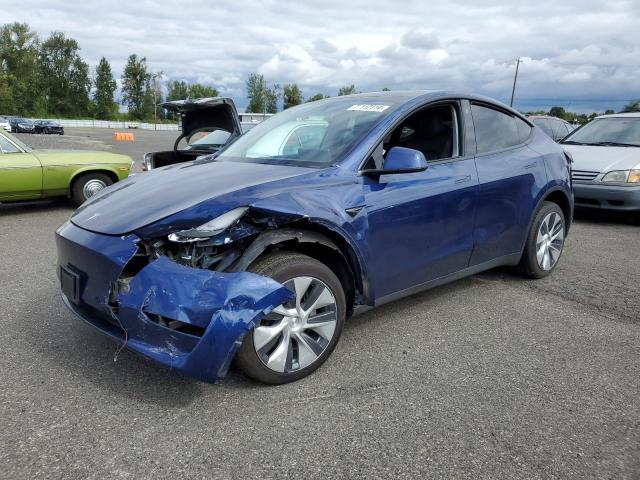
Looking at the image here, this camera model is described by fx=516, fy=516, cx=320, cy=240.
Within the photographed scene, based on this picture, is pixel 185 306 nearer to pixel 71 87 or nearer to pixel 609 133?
pixel 609 133

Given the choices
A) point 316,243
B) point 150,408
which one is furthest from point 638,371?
point 150,408

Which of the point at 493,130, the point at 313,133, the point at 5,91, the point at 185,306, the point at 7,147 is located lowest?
the point at 185,306

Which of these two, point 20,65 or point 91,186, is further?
point 20,65

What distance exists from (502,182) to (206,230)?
2468 millimetres

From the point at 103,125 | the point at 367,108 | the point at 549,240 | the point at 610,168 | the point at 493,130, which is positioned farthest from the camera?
the point at 103,125

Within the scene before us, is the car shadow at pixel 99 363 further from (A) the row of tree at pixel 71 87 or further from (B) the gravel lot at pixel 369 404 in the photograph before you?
(A) the row of tree at pixel 71 87

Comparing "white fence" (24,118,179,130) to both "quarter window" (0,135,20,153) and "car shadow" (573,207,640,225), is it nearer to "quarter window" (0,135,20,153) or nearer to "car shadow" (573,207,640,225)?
"quarter window" (0,135,20,153)

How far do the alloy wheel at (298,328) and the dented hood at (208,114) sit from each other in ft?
13.4

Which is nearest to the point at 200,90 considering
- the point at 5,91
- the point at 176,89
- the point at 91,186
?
the point at 176,89

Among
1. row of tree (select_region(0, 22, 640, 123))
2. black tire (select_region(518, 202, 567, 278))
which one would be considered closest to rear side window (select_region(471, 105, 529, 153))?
black tire (select_region(518, 202, 567, 278))

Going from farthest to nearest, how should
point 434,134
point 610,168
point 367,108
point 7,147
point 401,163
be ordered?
point 7,147
point 610,168
point 434,134
point 367,108
point 401,163

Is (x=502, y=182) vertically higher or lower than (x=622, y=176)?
higher

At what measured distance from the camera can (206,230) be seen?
262 cm

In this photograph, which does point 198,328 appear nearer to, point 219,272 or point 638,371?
point 219,272
